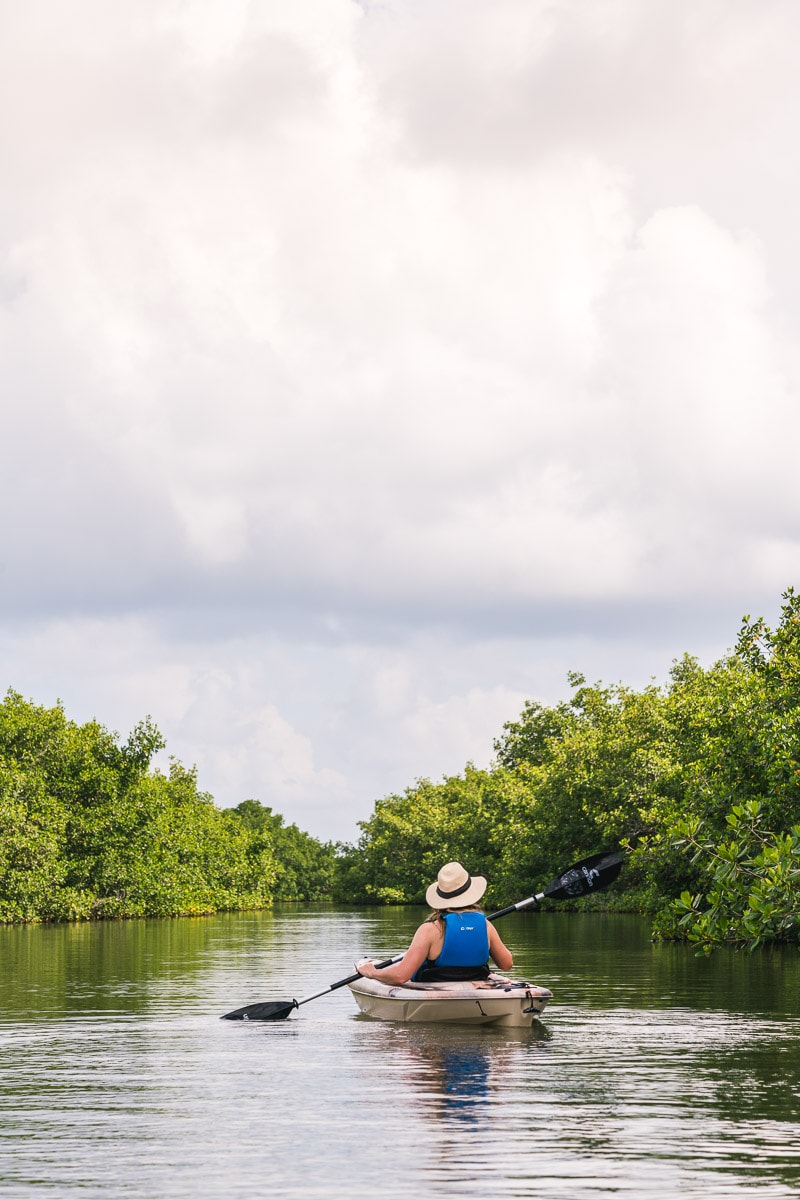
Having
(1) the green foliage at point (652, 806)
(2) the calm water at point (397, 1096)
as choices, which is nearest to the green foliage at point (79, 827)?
(1) the green foliage at point (652, 806)

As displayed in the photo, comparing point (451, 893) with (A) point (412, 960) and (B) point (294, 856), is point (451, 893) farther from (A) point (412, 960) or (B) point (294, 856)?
(B) point (294, 856)

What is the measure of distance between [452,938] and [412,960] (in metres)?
0.58

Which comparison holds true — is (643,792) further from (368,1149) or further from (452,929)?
(368,1149)

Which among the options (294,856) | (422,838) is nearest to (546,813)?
(422,838)

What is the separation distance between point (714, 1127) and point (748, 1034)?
18.3ft

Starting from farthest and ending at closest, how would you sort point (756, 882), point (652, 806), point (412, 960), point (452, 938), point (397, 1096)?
point (652, 806) < point (412, 960) < point (452, 938) < point (756, 882) < point (397, 1096)

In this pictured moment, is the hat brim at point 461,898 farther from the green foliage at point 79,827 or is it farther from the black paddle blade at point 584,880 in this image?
the green foliage at point 79,827

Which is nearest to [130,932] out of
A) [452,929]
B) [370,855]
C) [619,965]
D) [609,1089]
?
[619,965]

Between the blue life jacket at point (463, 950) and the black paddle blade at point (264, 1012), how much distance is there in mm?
2372

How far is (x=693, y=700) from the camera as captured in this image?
3850 cm

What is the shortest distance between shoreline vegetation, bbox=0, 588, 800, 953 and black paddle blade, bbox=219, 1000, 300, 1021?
530 centimetres

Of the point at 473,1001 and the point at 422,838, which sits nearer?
the point at 473,1001

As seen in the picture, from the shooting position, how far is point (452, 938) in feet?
52.5

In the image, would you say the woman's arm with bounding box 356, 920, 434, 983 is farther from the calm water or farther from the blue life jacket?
the calm water
